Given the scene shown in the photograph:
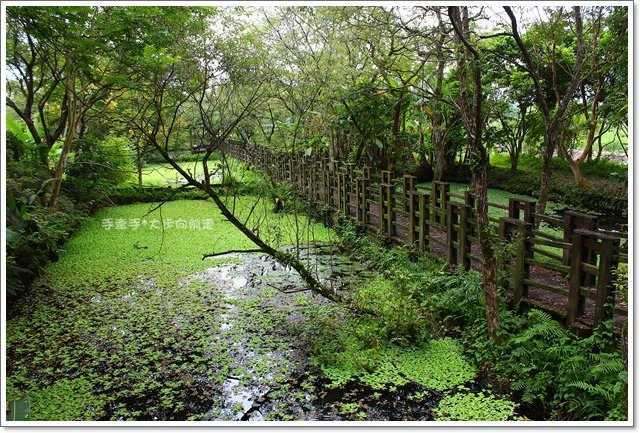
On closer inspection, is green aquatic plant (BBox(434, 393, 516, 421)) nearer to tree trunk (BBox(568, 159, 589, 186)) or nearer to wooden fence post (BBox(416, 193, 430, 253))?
wooden fence post (BBox(416, 193, 430, 253))

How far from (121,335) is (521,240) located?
11.6 ft

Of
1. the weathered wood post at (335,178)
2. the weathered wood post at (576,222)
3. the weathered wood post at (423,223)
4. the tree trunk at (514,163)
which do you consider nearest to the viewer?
the weathered wood post at (576,222)

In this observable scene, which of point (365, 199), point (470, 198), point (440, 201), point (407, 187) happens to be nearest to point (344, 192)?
point (365, 199)

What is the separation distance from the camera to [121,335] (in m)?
4.50

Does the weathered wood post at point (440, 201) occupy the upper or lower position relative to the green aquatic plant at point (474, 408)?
upper

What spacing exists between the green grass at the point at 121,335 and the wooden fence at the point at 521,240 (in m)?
1.69

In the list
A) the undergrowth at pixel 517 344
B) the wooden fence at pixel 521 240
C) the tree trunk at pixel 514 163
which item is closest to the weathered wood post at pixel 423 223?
the wooden fence at pixel 521 240

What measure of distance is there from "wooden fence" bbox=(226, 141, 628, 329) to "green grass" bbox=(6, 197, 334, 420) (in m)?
1.69

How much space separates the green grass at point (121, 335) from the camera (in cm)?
341

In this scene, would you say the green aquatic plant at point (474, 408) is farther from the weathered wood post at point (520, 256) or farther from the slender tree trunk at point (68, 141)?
the slender tree trunk at point (68, 141)

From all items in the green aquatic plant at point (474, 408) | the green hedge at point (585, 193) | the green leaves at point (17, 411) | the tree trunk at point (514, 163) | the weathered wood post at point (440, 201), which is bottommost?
the green aquatic plant at point (474, 408)

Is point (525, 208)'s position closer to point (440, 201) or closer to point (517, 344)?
point (517, 344)

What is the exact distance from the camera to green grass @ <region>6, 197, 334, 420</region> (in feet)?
11.2

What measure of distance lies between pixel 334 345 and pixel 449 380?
0.95 meters
